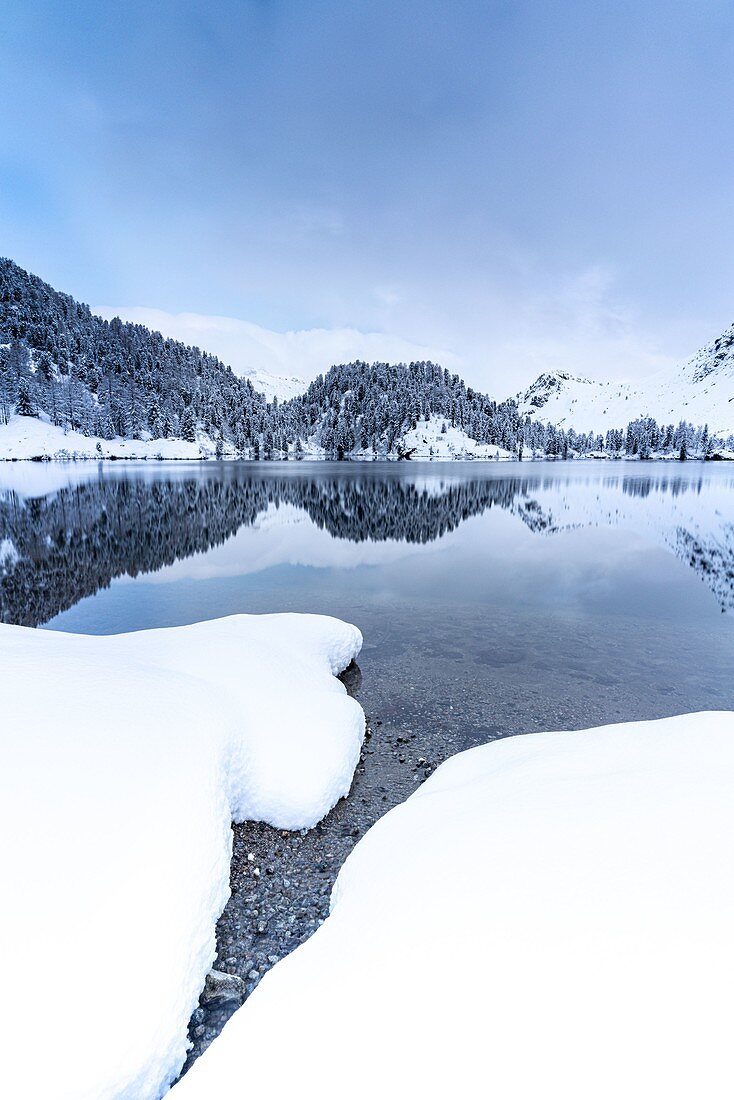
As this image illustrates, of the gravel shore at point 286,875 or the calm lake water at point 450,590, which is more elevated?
the calm lake water at point 450,590

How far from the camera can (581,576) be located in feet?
96.4

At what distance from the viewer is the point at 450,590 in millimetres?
26484

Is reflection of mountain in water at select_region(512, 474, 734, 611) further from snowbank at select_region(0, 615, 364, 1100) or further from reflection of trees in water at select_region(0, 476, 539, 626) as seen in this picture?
snowbank at select_region(0, 615, 364, 1100)

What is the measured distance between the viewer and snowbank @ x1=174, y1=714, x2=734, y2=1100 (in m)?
3.79

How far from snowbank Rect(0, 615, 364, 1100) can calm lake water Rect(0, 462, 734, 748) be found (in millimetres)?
4386

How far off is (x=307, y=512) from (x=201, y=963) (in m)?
51.9

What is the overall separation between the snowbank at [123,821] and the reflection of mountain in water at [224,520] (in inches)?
585

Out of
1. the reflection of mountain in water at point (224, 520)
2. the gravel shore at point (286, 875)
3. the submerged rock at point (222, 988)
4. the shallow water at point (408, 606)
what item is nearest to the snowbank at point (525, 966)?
the gravel shore at point (286, 875)

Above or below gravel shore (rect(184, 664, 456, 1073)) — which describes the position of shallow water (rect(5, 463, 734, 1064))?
above

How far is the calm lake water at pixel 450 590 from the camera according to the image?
15.1m

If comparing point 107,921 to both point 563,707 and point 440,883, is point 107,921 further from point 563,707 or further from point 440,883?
point 563,707

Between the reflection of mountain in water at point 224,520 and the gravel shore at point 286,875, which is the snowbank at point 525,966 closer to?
the gravel shore at point 286,875

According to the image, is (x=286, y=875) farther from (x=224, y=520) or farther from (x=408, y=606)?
(x=224, y=520)

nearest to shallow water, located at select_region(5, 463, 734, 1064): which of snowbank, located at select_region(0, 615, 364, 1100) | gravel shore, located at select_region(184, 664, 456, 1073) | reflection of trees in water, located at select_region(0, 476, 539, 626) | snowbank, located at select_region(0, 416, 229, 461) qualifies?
gravel shore, located at select_region(184, 664, 456, 1073)
